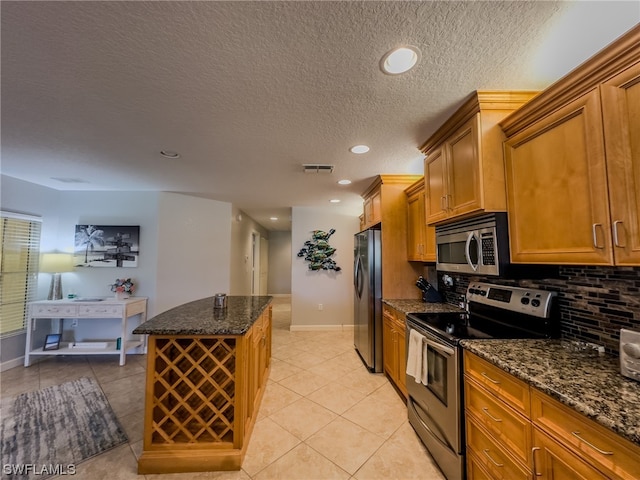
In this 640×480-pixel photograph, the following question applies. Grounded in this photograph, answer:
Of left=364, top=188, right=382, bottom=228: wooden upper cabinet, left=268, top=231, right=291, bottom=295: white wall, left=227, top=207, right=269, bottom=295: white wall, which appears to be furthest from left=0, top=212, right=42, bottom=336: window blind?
left=268, top=231, right=291, bottom=295: white wall

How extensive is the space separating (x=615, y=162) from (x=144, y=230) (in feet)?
16.2

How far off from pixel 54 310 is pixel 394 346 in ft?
13.9

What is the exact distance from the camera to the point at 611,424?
2.62ft

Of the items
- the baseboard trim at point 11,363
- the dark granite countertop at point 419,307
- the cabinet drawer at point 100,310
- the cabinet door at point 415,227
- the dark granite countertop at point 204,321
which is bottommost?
the baseboard trim at point 11,363

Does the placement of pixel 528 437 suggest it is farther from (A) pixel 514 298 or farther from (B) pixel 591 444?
(A) pixel 514 298

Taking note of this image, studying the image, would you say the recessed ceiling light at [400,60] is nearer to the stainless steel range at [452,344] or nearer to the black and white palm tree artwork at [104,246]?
the stainless steel range at [452,344]

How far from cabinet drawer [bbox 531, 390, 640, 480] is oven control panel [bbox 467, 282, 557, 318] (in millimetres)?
710

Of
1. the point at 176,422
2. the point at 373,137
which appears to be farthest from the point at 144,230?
the point at 373,137

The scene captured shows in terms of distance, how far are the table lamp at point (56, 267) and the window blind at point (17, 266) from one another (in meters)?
0.16

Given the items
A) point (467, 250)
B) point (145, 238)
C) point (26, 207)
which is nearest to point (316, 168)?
point (467, 250)

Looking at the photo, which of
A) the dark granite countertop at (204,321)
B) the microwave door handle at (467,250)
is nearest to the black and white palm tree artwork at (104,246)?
the dark granite countertop at (204,321)

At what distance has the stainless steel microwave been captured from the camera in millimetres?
1650

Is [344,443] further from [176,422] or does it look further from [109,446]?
[109,446]

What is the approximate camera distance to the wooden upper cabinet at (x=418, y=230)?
2.68m
